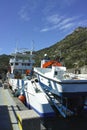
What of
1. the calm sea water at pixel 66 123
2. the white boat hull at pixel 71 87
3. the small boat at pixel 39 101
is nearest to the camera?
the white boat hull at pixel 71 87

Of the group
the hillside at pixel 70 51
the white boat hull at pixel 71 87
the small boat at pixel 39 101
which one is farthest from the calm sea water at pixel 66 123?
the hillside at pixel 70 51

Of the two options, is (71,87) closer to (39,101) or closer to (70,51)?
(39,101)

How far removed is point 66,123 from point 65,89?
2475 mm

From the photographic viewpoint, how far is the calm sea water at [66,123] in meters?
14.7

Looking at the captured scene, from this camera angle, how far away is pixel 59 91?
14891 millimetres

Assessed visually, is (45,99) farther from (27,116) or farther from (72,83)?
(27,116)

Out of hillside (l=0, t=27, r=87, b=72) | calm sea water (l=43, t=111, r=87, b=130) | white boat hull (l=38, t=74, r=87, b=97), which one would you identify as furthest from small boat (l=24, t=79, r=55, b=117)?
hillside (l=0, t=27, r=87, b=72)

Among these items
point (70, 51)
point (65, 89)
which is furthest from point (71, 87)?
point (70, 51)

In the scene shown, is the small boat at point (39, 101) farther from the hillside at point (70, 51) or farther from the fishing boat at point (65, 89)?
the hillside at point (70, 51)

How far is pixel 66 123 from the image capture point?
15.6 m

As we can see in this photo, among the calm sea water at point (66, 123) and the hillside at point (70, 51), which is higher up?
the hillside at point (70, 51)

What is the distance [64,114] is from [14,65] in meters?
19.8

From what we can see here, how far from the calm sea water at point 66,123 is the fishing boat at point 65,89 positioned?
0.50 meters

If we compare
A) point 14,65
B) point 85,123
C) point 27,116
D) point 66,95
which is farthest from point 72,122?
point 14,65
